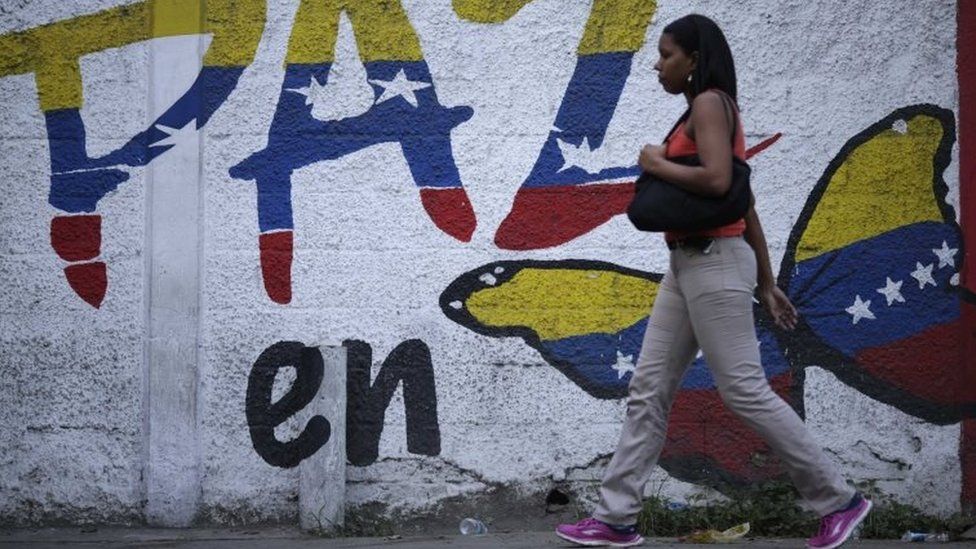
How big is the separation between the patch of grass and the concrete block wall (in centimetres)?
12

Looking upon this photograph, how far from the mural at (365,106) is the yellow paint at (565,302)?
0.42 m

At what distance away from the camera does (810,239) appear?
16.6ft

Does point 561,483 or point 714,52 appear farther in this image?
point 561,483

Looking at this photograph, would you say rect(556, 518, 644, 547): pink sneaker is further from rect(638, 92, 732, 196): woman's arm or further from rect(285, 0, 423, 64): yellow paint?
rect(285, 0, 423, 64): yellow paint

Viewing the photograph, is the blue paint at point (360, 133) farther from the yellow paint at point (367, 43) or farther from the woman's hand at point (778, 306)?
the woman's hand at point (778, 306)

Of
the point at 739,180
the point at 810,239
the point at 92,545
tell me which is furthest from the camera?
the point at 810,239

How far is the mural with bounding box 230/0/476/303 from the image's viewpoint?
5.10 meters

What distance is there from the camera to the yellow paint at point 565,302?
5.06 meters

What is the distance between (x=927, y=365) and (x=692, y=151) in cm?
187

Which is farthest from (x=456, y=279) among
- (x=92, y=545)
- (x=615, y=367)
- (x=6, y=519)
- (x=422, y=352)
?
(x=6, y=519)

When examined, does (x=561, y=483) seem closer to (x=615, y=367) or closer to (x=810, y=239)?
(x=615, y=367)

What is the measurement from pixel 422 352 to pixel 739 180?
1.80 m

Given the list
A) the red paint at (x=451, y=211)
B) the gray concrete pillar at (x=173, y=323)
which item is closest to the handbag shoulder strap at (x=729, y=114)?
the red paint at (x=451, y=211)

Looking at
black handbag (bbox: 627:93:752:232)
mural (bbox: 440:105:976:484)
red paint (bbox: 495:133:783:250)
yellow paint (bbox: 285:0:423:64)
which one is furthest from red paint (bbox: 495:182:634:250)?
black handbag (bbox: 627:93:752:232)
